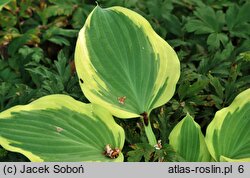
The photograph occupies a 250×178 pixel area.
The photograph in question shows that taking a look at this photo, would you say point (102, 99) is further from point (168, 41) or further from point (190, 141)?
point (168, 41)

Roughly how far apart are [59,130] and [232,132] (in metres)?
0.43

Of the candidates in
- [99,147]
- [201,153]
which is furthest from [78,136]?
[201,153]

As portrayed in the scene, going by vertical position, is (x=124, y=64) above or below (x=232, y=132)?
above

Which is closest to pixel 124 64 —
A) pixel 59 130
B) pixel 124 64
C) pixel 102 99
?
pixel 124 64

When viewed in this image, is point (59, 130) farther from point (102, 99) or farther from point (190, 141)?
point (190, 141)

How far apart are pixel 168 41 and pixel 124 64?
33cm

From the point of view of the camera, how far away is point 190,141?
1.21 meters

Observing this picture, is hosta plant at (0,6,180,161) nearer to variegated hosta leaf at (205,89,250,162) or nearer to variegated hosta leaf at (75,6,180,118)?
variegated hosta leaf at (75,6,180,118)

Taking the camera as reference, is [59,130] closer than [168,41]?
Yes

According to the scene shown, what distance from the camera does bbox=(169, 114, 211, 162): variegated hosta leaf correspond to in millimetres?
1195

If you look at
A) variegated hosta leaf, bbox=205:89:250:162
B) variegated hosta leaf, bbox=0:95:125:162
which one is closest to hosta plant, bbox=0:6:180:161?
variegated hosta leaf, bbox=0:95:125:162

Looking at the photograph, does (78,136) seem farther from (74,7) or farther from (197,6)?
(197,6)

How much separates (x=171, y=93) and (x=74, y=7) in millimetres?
539

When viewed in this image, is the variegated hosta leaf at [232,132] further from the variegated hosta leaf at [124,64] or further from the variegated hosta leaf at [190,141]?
the variegated hosta leaf at [124,64]
